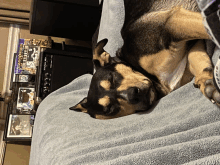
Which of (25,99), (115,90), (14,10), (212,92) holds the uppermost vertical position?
(14,10)

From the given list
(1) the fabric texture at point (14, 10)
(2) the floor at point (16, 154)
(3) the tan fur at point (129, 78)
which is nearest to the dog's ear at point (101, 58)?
(3) the tan fur at point (129, 78)

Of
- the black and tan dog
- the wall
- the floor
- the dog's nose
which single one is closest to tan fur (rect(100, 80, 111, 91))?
the black and tan dog

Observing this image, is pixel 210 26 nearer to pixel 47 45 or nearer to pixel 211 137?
pixel 211 137

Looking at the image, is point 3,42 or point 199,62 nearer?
point 199,62

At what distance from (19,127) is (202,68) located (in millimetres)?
2848

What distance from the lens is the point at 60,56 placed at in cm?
261

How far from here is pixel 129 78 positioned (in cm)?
139

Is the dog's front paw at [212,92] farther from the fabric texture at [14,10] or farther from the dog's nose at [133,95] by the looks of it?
the fabric texture at [14,10]

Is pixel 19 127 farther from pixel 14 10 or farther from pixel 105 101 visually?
pixel 105 101

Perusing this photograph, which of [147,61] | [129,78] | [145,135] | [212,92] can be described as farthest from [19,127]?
[212,92]

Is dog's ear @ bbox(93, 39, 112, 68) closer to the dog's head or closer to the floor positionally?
the dog's head

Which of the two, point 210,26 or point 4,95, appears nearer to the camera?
point 210,26

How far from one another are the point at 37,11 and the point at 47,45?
34.2 inches

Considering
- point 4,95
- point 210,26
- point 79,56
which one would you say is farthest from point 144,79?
point 4,95
